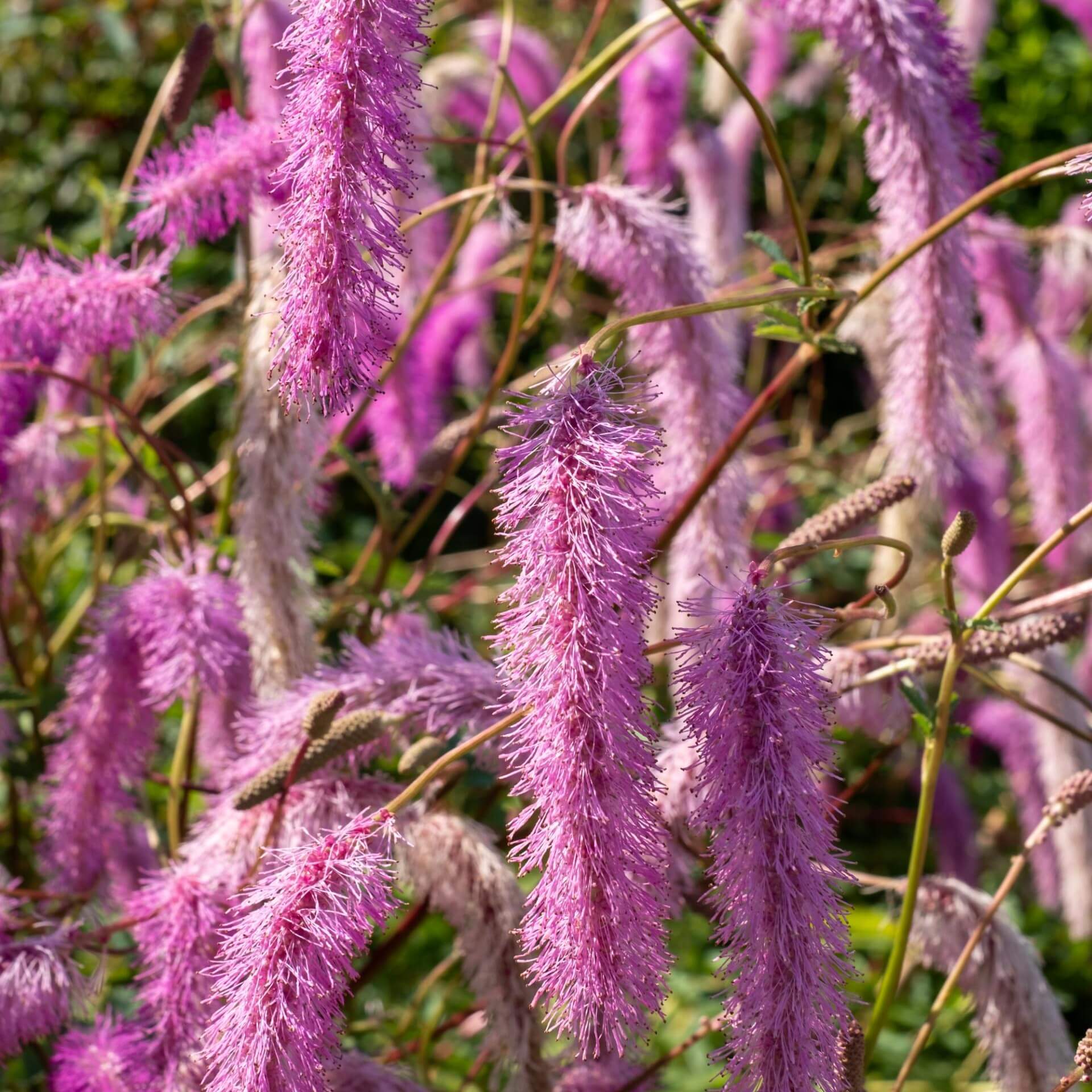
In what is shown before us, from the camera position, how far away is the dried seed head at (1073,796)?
89 cm

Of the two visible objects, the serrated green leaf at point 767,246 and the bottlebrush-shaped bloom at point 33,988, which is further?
Answer: the serrated green leaf at point 767,246

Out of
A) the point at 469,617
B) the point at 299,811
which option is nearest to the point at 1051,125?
the point at 469,617

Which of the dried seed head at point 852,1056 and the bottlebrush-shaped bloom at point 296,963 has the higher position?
the bottlebrush-shaped bloom at point 296,963

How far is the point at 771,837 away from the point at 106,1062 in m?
0.48

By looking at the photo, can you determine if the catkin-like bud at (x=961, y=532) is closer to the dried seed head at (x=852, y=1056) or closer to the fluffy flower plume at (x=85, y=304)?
the dried seed head at (x=852, y=1056)

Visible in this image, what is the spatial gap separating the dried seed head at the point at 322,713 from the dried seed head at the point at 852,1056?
13.8 inches

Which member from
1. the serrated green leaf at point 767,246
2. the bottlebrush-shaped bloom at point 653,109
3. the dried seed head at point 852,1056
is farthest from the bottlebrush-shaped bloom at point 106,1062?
the bottlebrush-shaped bloom at point 653,109

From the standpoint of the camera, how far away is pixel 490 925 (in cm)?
91

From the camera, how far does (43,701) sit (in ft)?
4.11

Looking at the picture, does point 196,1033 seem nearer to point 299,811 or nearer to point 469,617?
point 299,811

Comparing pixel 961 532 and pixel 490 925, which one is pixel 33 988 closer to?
pixel 490 925

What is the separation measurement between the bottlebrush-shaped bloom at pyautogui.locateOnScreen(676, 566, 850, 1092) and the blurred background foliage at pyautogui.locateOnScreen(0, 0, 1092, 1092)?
2.50 ft

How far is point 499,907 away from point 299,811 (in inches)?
6.2

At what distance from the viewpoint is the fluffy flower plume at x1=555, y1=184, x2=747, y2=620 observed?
107cm
